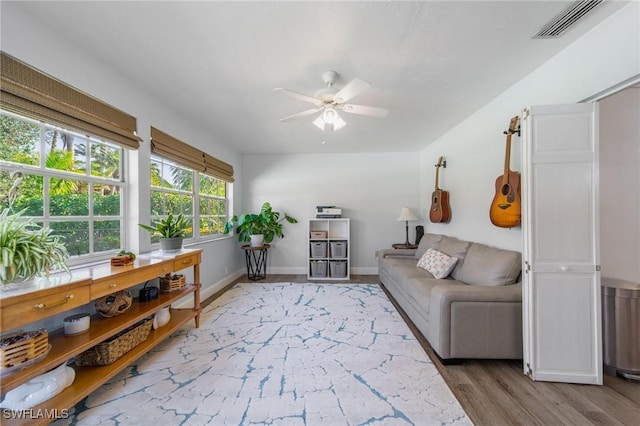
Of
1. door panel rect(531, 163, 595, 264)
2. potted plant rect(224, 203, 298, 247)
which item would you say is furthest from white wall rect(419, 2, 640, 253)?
potted plant rect(224, 203, 298, 247)

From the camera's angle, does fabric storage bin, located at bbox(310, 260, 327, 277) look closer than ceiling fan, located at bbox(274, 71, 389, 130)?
No

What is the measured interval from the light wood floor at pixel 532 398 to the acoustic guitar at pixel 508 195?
1.24 meters

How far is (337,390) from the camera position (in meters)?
1.70

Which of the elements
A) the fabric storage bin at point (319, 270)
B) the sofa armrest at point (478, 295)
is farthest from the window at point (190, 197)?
the sofa armrest at point (478, 295)

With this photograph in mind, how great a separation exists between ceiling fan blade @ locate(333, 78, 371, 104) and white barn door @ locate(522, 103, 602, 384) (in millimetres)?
1225

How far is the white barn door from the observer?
5.68 feet

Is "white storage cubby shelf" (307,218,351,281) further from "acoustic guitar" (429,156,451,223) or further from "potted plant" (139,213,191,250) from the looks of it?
"potted plant" (139,213,191,250)

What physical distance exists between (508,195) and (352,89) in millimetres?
1794

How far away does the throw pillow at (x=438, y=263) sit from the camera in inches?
112

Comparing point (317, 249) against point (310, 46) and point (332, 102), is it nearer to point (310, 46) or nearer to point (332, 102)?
point (332, 102)

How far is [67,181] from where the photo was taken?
Result: 195 cm

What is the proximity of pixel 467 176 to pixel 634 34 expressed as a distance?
1.83 meters

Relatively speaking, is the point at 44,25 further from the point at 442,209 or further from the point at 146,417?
the point at 442,209

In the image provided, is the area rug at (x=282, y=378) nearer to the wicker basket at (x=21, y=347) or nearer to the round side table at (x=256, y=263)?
the wicker basket at (x=21, y=347)
